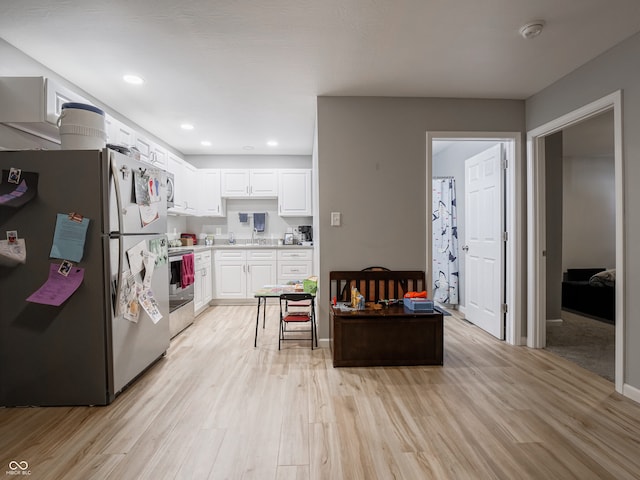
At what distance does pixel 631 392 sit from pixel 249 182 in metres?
5.08

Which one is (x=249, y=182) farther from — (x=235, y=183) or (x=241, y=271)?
(x=241, y=271)

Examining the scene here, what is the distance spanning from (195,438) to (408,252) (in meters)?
2.36

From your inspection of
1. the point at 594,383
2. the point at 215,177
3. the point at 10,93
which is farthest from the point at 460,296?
the point at 10,93

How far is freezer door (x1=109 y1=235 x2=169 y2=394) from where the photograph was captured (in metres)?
2.24

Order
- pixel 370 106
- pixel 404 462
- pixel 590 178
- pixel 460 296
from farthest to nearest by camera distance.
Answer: pixel 590 178
pixel 460 296
pixel 370 106
pixel 404 462

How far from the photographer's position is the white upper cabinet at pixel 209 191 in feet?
18.1

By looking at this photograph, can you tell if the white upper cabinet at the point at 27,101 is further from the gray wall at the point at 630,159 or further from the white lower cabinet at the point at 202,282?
the gray wall at the point at 630,159

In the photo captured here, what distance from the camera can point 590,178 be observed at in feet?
19.9

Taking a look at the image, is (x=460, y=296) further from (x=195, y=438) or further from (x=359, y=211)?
(x=195, y=438)

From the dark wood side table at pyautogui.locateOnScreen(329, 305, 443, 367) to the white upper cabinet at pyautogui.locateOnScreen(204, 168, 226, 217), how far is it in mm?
3501

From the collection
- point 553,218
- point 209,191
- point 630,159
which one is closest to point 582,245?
point 553,218

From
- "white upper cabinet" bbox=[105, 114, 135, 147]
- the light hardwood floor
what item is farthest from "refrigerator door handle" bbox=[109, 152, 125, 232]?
the light hardwood floor

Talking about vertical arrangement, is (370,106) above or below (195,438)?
above

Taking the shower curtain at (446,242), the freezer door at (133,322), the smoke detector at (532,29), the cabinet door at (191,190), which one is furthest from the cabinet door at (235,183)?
the smoke detector at (532,29)
